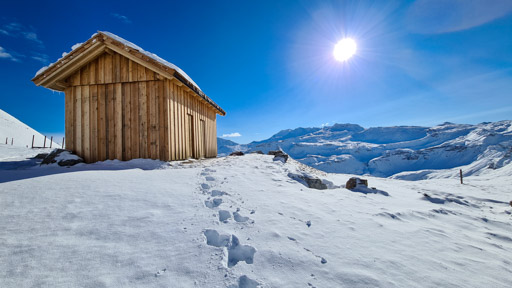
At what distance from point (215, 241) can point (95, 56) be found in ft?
27.1

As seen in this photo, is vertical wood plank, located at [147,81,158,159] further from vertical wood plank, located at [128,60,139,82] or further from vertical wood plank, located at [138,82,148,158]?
vertical wood plank, located at [128,60,139,82]

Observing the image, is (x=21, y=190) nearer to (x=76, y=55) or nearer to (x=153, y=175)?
(x=153, y=175)

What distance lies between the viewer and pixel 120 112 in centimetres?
684

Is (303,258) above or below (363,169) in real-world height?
above

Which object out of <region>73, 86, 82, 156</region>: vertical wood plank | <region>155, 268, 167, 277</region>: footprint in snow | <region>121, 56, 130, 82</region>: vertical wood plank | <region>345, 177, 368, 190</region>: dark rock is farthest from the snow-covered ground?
<region>121, 56, 130, 82</region>: vertical wood plank

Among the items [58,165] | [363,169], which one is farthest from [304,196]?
[363,169]

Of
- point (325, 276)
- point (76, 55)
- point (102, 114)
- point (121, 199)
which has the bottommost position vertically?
point (325, 276)

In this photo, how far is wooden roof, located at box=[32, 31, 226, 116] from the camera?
253 inches

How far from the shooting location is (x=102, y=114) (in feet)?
22.8

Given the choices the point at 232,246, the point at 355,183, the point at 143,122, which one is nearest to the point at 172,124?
the point at 143,122

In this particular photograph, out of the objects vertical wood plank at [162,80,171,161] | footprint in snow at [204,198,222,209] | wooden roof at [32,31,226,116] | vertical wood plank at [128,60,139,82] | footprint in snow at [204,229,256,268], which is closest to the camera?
footprint in snow at [204,229,256,268]

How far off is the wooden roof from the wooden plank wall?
27cm

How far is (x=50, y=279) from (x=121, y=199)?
138cm

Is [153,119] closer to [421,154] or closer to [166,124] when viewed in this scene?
[166,124]
